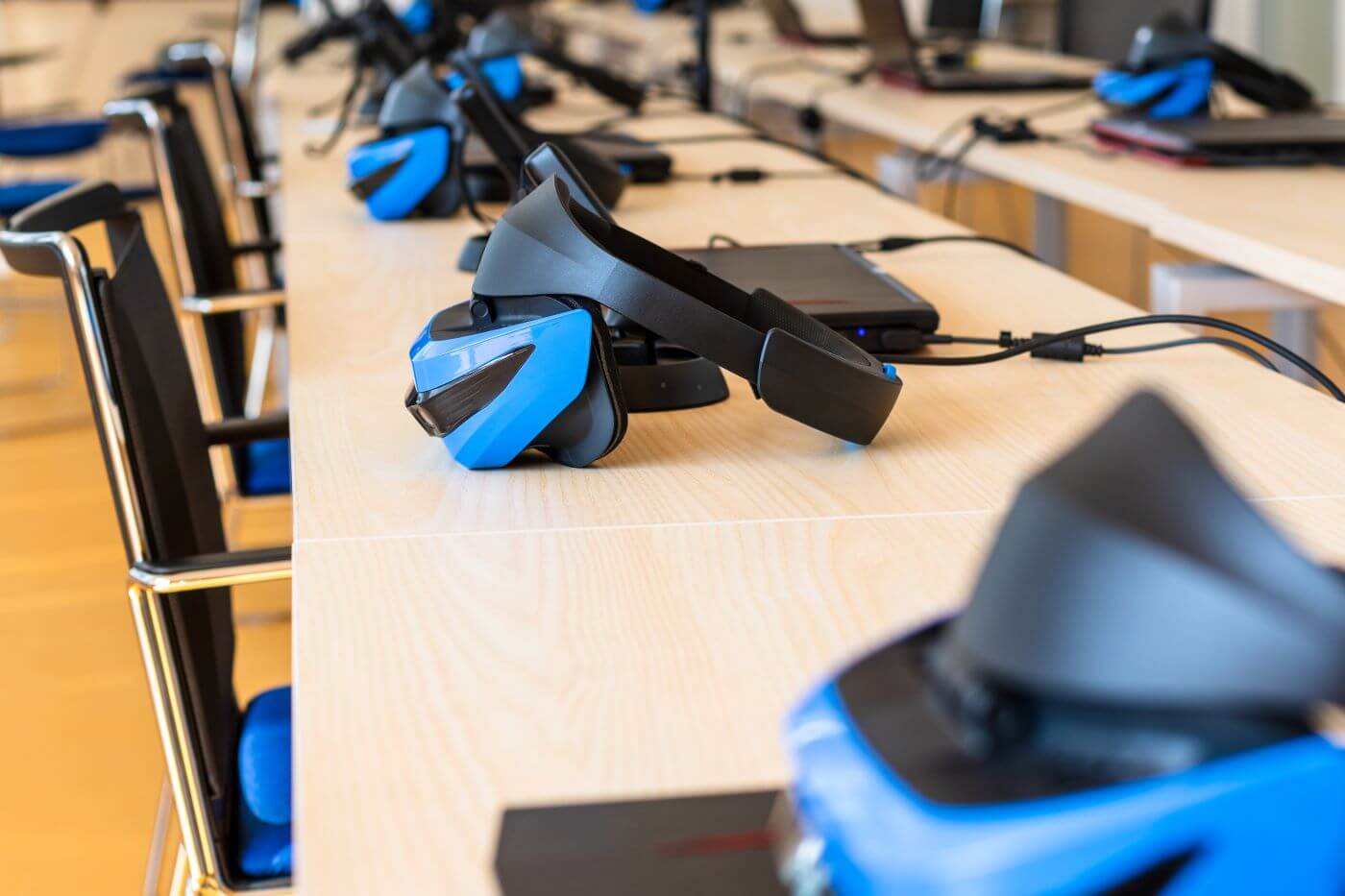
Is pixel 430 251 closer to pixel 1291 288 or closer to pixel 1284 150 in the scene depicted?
pixel 1291 288

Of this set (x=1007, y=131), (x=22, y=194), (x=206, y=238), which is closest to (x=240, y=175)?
(x=206, y=238)

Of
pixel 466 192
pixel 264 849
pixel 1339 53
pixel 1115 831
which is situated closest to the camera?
pixel 1115 831

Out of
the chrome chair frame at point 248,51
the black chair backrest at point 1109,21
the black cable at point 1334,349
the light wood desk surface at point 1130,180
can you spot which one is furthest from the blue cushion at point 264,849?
the chrome chair frame at point 248,51

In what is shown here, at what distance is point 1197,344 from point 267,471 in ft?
3.79

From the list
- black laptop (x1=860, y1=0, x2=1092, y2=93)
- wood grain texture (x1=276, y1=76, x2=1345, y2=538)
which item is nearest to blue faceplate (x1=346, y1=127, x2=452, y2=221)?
wood grain texture (x1=276, y1=76, x2=1345, y2=538)

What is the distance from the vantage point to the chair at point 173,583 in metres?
1.08

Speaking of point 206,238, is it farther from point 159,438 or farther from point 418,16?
point 418,16

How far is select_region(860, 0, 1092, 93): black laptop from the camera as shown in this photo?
273 cm

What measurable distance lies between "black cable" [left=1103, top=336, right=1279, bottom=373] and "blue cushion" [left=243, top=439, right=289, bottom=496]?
3.39 feet

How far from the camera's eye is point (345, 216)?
1.88 meters

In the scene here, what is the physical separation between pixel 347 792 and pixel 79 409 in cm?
336

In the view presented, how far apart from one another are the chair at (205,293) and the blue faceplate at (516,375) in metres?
0.89

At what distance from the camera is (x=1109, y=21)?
3.53 metres

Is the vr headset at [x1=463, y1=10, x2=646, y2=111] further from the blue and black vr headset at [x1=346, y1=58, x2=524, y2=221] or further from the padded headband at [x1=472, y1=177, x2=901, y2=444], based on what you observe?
the padded headband at [x1=472, y1=177, x2=901, y2=444]
